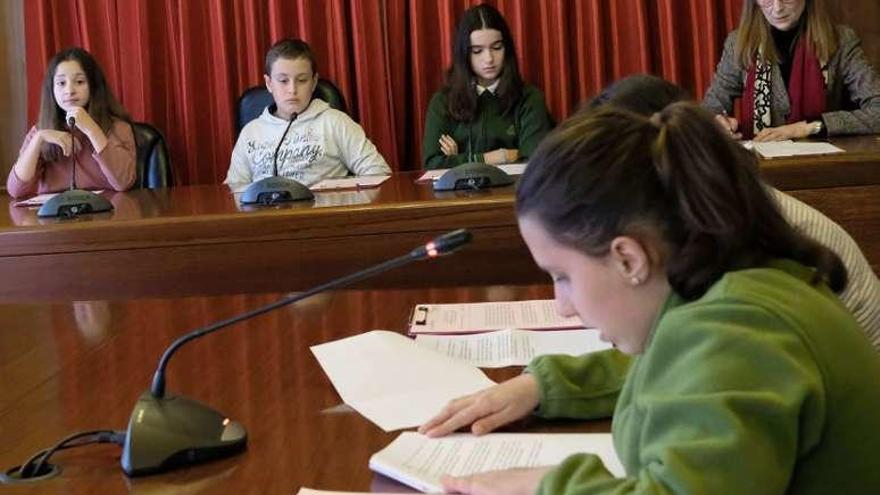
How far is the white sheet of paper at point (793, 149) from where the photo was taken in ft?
8.18

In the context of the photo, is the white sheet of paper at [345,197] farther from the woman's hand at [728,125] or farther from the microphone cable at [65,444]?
the microphone cable at [65,444]

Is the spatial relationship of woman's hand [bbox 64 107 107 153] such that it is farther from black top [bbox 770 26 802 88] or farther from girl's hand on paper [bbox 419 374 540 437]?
girl's hand on paper [bbox 419 374 540 437]

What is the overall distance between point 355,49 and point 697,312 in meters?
3.16

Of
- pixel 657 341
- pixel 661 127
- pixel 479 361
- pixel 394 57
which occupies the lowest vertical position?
pixel 479 361

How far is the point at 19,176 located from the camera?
3350mm

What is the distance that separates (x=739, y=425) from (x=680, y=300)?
0.15 metres

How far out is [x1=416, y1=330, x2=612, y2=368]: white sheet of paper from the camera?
137cm

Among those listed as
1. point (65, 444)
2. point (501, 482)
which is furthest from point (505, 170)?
point (501, 482)

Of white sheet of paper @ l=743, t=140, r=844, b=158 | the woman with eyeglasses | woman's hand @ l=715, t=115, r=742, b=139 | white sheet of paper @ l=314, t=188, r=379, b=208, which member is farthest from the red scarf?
white sheet of paper @ l=314, t=188, r=379, b=208

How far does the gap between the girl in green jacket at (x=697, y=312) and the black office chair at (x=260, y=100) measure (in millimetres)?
2653

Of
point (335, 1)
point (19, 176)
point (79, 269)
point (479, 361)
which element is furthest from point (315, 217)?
point (335, 1)

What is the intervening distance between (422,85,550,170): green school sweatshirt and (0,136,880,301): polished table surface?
1157mm

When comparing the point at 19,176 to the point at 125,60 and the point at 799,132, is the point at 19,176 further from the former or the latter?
the point at 799,132

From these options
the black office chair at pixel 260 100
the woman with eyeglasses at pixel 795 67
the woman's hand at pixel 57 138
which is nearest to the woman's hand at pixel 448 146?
the black office chair at pixel 260 100
